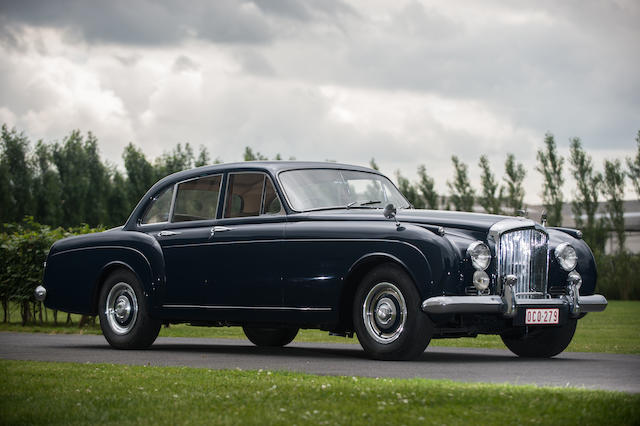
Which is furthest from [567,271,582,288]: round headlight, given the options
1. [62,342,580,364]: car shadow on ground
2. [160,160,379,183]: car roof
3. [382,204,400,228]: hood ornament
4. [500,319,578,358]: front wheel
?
[160,160,379,183]: car roof

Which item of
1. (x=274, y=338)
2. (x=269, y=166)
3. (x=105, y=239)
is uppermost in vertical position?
(x=269, y=166)

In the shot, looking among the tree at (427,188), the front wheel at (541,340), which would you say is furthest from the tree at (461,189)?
the front wheel at (541,340)

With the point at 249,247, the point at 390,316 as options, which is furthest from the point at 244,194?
the point at 390,316

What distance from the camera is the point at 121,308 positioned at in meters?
11.6

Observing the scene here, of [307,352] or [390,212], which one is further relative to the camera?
[307,352]

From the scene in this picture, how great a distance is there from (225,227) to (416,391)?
457cm

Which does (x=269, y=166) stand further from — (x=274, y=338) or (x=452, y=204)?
(x=452, y=204)

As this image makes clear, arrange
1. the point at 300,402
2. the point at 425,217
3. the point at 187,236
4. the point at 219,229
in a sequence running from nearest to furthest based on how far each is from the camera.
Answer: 1. the point at 300,402
2. the point at 425,217
3. the point at 219,229
4. the point at 187,236

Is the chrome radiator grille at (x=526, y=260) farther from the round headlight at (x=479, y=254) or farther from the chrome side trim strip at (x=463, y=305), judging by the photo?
the chrome side trim strip at (x=463, y=305)

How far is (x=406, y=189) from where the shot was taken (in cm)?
4619

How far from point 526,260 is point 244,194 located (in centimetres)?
316

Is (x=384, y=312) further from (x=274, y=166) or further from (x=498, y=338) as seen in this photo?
(x=498, y=338)

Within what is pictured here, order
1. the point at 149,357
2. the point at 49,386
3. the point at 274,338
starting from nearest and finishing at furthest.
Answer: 1. the point at 49,386
2. the point at 149,357
3. the point at 274,338

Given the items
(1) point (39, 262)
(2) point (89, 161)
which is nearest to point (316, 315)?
(1) point (39, 262)
